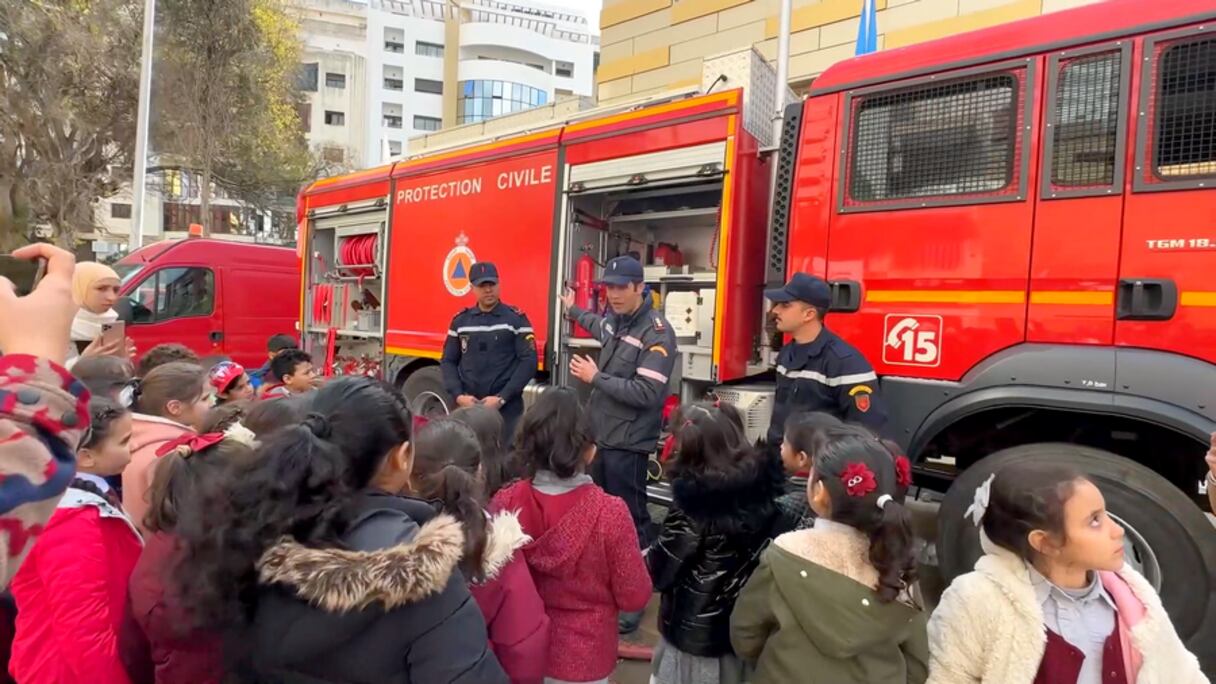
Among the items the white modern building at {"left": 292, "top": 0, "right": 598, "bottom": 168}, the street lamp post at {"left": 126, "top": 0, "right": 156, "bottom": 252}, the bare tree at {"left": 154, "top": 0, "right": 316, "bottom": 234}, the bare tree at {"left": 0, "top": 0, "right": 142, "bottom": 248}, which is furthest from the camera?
the white modern building at {"left": 292, "top": 0, "right": 598, "bottom": 168}

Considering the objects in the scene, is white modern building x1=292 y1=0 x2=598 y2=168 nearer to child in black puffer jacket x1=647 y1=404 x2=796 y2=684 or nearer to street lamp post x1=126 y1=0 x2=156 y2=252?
street lamp post x1=126 y1=0 x2=156 y2=252

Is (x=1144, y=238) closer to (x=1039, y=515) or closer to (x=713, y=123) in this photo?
(x=1039, y=515)

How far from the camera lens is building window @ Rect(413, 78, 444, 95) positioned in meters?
48.0

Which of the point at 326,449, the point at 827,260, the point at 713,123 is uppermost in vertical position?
the point at 713,123

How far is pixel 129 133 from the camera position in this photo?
1816 centimetres

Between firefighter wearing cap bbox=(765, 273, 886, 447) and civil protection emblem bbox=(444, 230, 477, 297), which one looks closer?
firefighter wearing cap bbox=(765, 273, 886, 447)

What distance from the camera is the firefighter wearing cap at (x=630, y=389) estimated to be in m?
3.67

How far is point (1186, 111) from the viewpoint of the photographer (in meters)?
2.76

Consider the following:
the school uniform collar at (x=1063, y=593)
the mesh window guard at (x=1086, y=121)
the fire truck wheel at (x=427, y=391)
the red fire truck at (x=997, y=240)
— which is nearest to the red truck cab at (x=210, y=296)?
the fire truck wheel at (x=427, y=391)

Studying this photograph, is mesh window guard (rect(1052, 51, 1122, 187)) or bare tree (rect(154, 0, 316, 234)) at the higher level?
bare tree (rect(154, 0, 316, 234))

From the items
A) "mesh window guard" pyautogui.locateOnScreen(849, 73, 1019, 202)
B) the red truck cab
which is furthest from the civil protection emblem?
Answer: the red truck cab

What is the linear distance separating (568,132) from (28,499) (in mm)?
4363

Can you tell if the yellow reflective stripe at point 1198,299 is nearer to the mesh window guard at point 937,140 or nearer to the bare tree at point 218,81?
the mesh window guard at point 937,140

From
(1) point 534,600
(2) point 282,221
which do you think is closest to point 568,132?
(1) point 534,600
